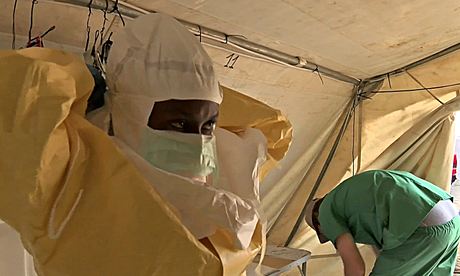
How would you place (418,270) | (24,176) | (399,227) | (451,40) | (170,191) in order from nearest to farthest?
(24,176) < (170,191) < (399,227) < (418,270) < (451,40)

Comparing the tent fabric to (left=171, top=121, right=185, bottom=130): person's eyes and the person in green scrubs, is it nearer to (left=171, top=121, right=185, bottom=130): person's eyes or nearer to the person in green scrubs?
the person in green scrubs

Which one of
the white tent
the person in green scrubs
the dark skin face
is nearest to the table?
the person in green scrubs

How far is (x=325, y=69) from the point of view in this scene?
245 cm

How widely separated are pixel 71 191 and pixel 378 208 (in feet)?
5.46

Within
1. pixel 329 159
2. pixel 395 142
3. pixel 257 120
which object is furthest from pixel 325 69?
pixel 257 120

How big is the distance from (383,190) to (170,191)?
5.09 ft

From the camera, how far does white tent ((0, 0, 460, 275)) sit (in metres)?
1.40

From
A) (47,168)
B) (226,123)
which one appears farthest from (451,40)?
(47,168)

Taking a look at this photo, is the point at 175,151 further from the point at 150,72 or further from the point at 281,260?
the point at 281,260

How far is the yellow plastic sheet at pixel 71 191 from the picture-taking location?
72 centimetres

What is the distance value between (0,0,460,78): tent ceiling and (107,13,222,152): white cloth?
39 centimetres

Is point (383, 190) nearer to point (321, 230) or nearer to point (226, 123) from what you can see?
point (321, 230)

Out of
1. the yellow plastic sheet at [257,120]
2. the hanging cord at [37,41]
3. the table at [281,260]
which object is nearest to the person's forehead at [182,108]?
the yellow plastic sheet at [257,120]

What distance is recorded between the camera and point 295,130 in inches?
107
